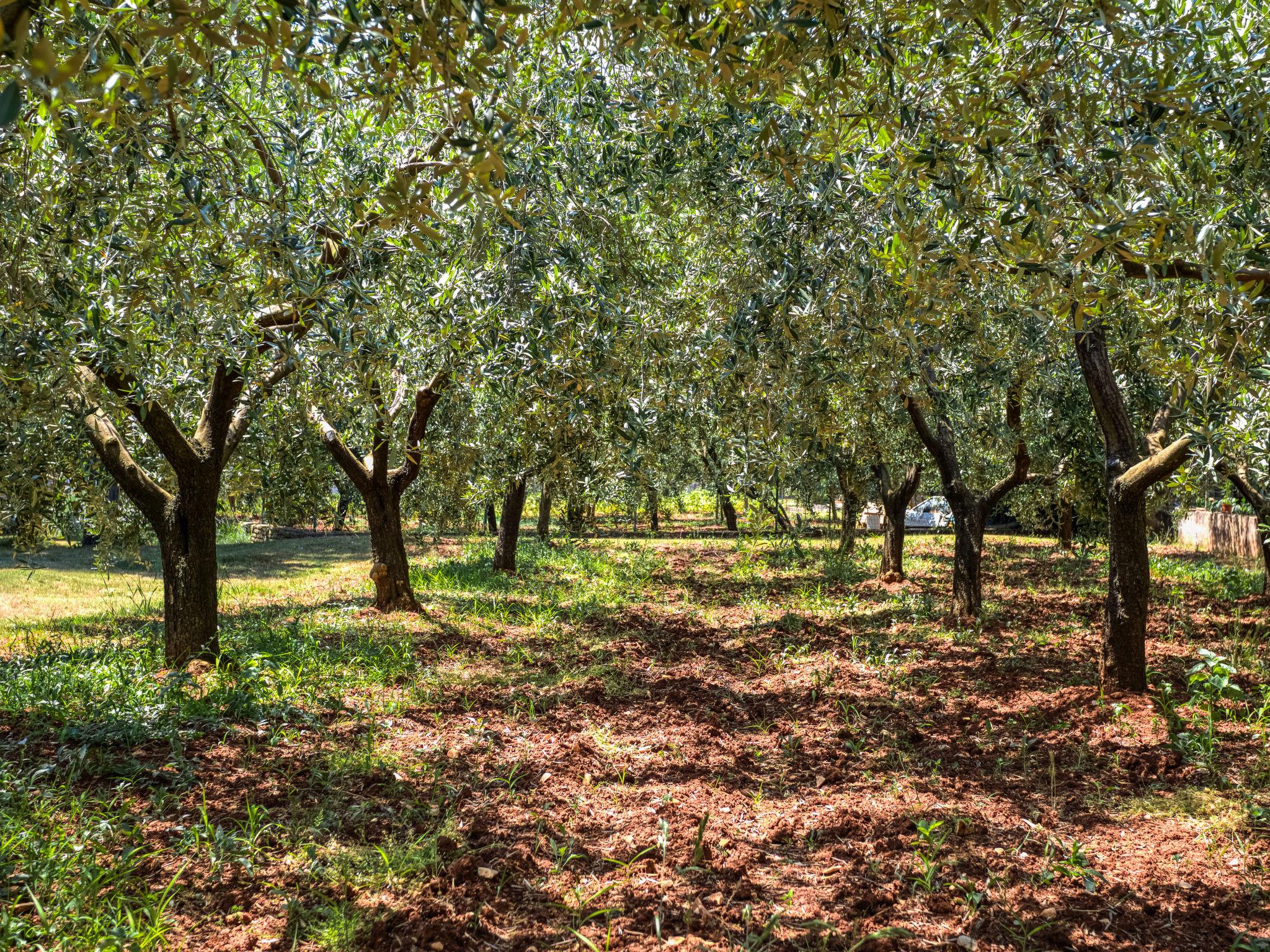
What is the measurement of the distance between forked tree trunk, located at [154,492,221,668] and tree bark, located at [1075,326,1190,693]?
7932mm

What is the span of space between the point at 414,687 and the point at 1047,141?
21.1ft

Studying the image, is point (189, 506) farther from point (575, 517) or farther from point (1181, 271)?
point (575, 517)

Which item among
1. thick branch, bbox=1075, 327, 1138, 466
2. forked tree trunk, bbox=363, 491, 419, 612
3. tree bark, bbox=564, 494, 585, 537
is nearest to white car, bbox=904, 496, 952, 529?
tree bark, bbox=564, 494, 585, 537

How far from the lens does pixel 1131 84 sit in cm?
378

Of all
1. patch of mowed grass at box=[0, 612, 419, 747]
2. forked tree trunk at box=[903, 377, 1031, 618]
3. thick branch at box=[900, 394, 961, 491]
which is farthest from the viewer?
forked tree trunk at box=[903, 377, 1031, 618]

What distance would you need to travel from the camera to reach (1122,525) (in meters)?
6.52

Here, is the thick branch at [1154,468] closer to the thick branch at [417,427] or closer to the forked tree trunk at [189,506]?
the thick branch at [417,427]

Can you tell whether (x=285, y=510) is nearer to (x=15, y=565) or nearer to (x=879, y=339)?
(x=15, y=565)

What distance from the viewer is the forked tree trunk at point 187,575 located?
706cm

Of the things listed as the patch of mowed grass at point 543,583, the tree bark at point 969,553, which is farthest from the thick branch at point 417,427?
the tree bark at point 969,553

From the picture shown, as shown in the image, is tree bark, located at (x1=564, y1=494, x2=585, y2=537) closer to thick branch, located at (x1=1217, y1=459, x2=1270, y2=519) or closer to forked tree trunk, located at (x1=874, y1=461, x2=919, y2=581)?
forked tree trunk, located at (x1=874, y1=461, x2=919, y2=581)

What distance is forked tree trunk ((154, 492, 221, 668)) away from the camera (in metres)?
7.06

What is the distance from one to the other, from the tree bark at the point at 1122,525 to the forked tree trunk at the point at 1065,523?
728cm

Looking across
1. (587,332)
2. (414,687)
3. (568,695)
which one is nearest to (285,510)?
(414,687)
